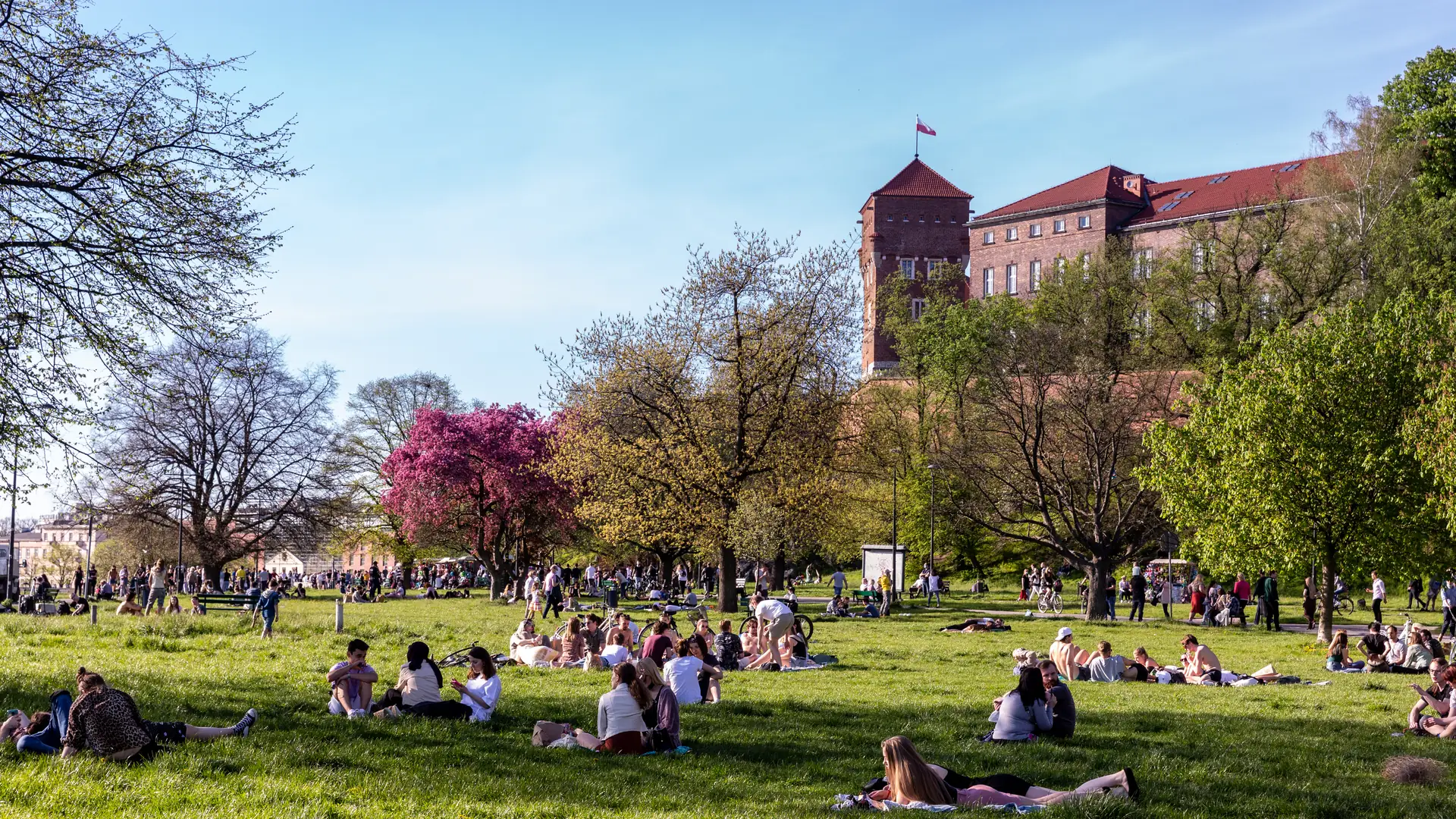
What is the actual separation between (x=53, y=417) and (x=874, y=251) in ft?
315

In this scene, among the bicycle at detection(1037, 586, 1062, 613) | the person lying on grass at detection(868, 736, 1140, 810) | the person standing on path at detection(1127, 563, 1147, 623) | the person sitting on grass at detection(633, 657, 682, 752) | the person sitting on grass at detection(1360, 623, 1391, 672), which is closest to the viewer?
the person lying on grass at detection(868, 736, 1140, 810)

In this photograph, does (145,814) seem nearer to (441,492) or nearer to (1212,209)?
(441,492)

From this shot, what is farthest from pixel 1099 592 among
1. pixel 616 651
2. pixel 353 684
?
A: pixel 353 684

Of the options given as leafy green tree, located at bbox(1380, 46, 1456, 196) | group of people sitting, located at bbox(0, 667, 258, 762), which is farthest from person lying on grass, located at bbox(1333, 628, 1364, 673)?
leafy green tree, located at bbox(1380, 46, 1456, 196)

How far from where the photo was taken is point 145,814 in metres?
8.77

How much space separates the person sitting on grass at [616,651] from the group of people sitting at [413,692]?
17.8 ft

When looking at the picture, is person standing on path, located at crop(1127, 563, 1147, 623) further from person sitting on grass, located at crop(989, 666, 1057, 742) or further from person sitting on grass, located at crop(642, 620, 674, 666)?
person sitting on grass, located at crop(989, 666, 1057, 742)

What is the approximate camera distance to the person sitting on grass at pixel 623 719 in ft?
39.7

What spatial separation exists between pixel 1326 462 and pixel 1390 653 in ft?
22.3

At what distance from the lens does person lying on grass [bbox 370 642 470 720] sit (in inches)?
552

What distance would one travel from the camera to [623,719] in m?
12.1

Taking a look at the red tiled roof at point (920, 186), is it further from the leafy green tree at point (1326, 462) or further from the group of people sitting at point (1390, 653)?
the group of people sitting at point (1390, 653)

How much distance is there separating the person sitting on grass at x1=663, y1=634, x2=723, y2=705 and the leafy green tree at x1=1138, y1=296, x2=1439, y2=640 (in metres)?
18.1

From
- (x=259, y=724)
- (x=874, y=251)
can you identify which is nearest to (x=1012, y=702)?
(x=259, y=724)
